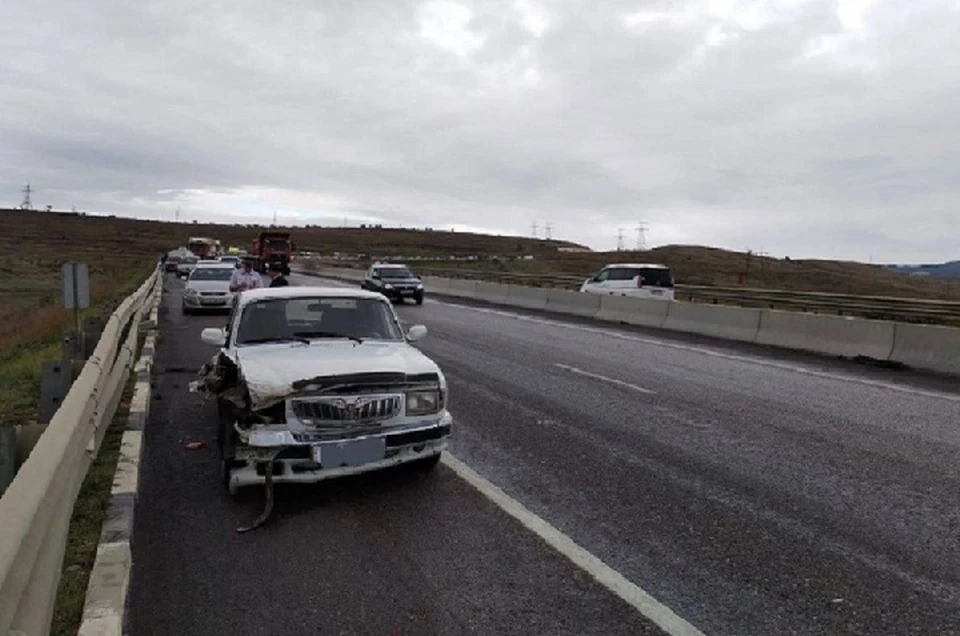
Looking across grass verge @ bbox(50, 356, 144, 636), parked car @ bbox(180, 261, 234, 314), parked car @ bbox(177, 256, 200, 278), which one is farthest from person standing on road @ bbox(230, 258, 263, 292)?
parked car @ bbox(177, 256, 200, 278)

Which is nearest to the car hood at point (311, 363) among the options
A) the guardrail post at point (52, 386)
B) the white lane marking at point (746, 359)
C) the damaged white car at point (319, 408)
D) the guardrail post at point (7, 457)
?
the damaged white car at point (319, 408)

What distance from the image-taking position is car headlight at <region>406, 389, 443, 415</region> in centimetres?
631

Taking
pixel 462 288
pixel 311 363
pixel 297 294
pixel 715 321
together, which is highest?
pixel 297 294

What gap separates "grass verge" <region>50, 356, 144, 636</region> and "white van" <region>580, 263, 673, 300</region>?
72.5ft

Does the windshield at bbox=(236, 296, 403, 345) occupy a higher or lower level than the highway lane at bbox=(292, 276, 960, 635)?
higher

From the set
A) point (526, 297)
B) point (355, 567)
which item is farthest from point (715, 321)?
point (355, 567)

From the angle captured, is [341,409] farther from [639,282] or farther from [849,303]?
[849,303]

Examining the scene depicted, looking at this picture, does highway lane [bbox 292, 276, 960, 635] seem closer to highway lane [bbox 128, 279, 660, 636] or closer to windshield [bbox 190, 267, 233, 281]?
highway lane [bbox 128, 279, 660, 636]

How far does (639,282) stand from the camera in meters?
28.2

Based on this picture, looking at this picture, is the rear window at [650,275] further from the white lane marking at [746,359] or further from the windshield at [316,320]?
the windshield at [316,320]

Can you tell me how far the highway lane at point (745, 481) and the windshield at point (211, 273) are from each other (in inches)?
597

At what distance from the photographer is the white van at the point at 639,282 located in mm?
28078

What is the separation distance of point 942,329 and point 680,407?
7157 mm

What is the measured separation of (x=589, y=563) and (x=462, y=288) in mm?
33924
